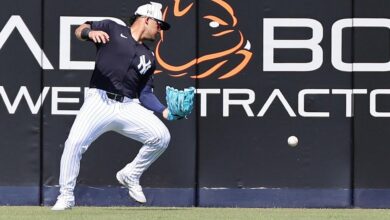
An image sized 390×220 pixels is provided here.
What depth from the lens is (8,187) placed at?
1124 centimetres

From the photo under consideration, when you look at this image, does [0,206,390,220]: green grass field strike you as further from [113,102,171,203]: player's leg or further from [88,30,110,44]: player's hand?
[88,30,110,44]: player's hand

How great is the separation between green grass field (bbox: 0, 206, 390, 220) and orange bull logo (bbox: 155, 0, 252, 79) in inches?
61.2

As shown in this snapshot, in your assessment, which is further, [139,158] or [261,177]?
Answer: [261,177]

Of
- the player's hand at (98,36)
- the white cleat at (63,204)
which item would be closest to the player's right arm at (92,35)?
the player's hand at (98,36)

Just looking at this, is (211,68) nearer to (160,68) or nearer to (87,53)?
(160,68)

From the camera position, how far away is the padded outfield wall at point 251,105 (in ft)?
37.0

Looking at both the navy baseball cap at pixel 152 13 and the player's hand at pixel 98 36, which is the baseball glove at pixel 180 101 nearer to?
the navy baseball cap at pixel 152 13

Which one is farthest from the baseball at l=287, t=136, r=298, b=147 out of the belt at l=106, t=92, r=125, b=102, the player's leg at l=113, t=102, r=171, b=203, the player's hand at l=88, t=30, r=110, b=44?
the player's hand at l=88, t=30, r=110, b=44

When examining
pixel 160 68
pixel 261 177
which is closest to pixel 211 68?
pixel 160 68

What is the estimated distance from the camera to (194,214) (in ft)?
31.3

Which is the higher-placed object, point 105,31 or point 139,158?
point 105,31

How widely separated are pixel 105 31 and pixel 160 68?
179 centimetres

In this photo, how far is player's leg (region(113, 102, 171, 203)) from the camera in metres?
9.62

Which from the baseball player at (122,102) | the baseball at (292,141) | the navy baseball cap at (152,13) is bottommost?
the baseball at (292,141)
